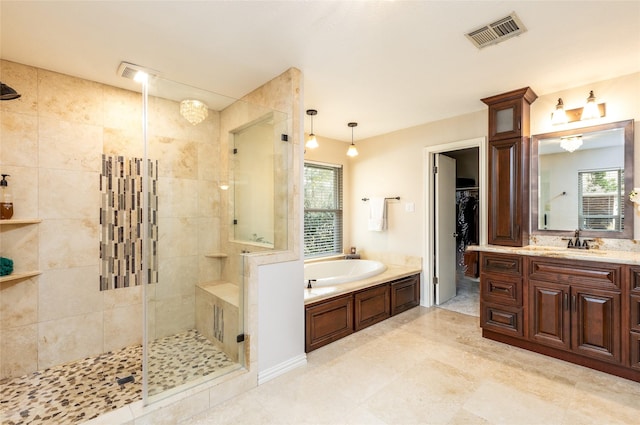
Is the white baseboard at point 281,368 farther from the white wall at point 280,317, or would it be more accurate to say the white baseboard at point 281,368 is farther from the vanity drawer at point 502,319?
the vanity drawer at point 502,319

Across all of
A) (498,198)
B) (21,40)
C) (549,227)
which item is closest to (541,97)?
(498,198)

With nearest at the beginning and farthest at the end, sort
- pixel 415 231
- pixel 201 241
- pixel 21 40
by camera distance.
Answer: pixel 21 40 < pixel 201 241 < pixel 415 231

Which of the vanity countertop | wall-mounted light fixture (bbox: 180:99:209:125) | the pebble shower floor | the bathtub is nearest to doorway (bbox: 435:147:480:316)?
the bathtub

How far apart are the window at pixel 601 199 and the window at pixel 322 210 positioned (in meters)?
3.08

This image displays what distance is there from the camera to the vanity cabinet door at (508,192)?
2959 mm

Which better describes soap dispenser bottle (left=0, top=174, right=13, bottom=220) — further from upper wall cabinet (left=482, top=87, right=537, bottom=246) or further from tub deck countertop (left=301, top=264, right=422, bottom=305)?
upper wall cabinet (left=482, top=87, right=537, bottom=246)

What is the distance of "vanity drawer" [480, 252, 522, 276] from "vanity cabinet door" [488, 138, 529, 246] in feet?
0.72

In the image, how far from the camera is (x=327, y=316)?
289 cm

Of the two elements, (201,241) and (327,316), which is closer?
(201,241)

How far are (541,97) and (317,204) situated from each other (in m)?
3.07

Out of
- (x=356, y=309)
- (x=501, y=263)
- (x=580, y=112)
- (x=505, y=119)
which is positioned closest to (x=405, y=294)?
(x=356, y=309)

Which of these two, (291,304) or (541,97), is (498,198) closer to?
(541,97)

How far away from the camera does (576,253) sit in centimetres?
253

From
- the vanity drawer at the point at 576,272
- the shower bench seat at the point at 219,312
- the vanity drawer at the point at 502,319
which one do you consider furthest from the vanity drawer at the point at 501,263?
the shower bench seat at the point at 219,312
